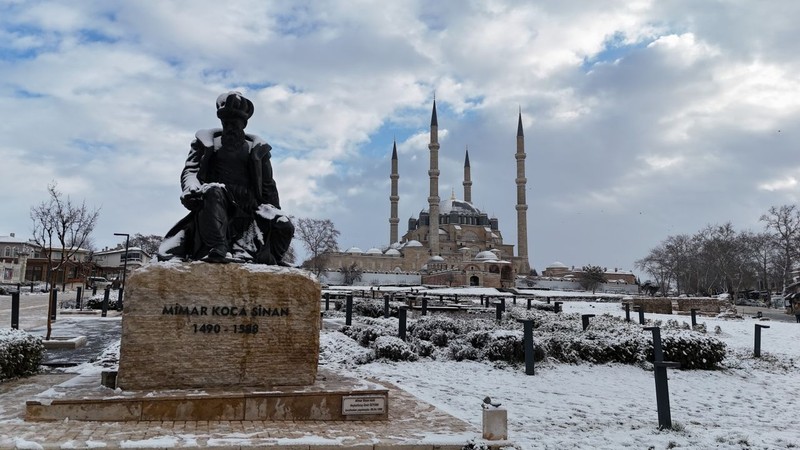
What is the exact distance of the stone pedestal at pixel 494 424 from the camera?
4.58 meters

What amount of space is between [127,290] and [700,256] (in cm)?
6185

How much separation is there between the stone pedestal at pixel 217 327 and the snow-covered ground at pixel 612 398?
1.79 metres

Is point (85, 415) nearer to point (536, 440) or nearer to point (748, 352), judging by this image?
point (536, 440)

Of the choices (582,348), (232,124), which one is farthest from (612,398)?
(232,124)

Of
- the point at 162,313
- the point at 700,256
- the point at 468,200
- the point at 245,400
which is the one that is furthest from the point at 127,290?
the point at 468,200

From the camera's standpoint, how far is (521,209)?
78375 millimetres

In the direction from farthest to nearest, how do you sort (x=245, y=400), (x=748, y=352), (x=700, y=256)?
(x=700, y=256), (x=748, y=352), (x=245, y=400)

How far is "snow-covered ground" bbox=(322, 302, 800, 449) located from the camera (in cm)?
524

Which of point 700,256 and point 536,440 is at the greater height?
point 700,256

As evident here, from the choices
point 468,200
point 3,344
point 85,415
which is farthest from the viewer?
point 468,200

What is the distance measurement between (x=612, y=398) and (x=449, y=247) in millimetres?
76683

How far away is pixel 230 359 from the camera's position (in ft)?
17.2

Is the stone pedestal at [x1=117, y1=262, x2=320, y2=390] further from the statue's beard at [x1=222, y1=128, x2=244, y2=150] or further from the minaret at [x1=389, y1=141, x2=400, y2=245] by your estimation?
the minaret at [x1=389, y1=141, x2=400, y2=245]

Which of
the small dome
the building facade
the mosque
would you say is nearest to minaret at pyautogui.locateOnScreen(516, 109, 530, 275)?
the mosque
